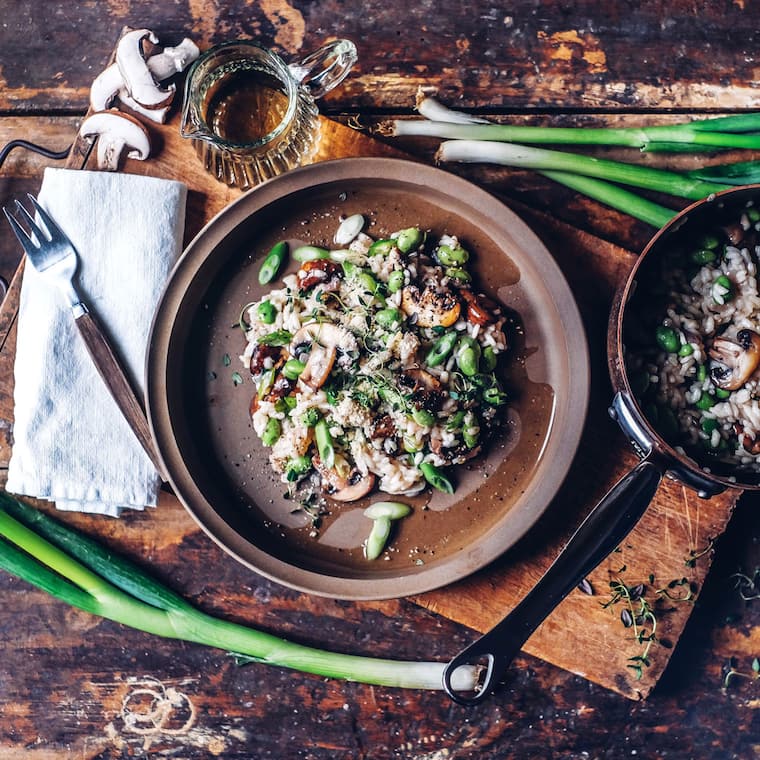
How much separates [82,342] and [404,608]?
1317mm

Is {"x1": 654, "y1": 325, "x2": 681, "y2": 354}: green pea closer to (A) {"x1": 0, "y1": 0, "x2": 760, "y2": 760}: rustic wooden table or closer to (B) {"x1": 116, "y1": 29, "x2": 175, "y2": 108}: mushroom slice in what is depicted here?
(A) {"x1": 0, "y1": 0, "x2": 760, "y2": 760}: rustic wooden table

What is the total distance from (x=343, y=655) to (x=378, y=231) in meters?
1.35

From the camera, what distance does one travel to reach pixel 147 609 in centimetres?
248

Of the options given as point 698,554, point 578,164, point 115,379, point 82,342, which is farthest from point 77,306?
point 698,554

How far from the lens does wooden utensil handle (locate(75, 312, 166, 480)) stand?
7.72ft

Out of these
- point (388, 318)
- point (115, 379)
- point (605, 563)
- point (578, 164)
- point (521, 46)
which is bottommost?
point (605, 563)

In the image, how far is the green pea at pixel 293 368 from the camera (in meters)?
2.18

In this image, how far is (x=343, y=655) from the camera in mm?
2486

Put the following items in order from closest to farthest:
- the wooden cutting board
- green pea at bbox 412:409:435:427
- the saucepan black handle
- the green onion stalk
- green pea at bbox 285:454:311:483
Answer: the saucepan black handle
green pea at bbox 412:409:435:427
green pea at bbox 285:454:311:483
the wooden cutting board
the green onion stalk

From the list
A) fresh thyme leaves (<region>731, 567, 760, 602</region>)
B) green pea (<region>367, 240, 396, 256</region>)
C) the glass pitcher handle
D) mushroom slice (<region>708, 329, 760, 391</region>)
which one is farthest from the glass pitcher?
fresh thyme leaves (<region>731, 567, 760, 602</region>)

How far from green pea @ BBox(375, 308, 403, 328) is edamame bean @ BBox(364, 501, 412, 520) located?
0.52 m

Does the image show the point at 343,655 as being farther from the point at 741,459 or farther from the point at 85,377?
the point at 741,459

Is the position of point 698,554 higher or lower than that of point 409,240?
lower

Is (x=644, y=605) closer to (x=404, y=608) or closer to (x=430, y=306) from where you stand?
(x=404, y=608)
